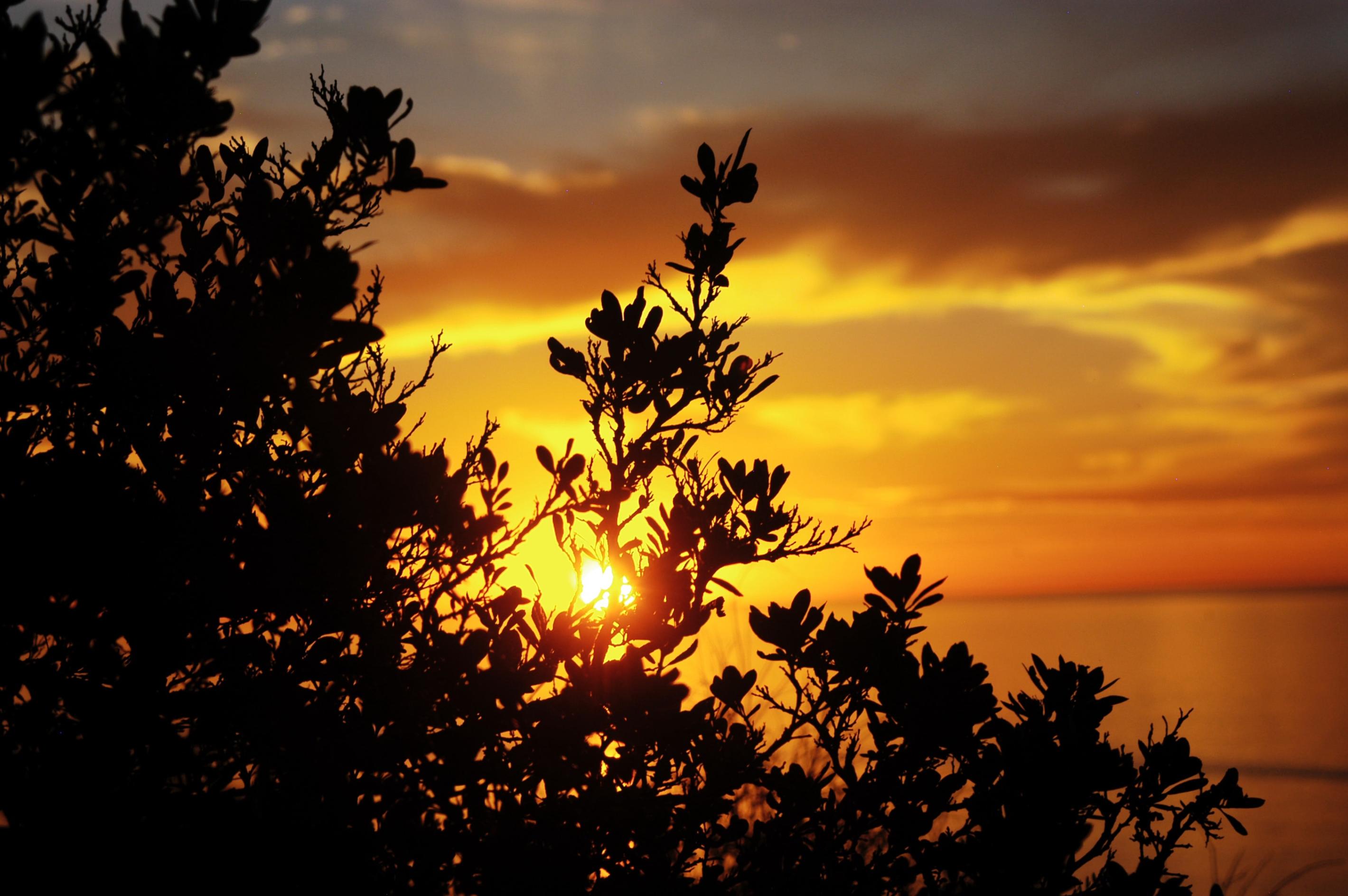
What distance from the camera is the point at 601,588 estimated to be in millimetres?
4574

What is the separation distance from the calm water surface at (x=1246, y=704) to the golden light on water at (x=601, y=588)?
150 cm

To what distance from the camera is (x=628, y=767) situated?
13.7 feet

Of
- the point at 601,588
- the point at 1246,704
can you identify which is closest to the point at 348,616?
the point at 601,588

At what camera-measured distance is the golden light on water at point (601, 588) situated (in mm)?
4520

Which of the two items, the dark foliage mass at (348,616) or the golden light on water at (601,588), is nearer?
the dark foliage mass at (348,616)

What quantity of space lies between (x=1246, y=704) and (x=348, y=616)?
69.9 meters

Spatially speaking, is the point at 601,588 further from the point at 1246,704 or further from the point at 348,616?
the point at 1246,704

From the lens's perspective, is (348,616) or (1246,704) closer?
(348,616)

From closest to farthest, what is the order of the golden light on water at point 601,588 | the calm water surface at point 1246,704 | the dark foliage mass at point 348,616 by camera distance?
1. the dark foliage mass at point 348,616
2. the golden light on water at point 601,588
3. the calm water surface at point 1246,704

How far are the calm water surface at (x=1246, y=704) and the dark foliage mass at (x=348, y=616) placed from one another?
122 cm

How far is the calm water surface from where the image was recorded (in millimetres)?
29625

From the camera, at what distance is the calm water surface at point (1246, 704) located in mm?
29625

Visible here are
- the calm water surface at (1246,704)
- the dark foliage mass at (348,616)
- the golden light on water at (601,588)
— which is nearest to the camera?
the dark foliage mass at (348,616)

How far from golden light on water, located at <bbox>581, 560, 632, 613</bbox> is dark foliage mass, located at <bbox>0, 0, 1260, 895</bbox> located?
0.03m
